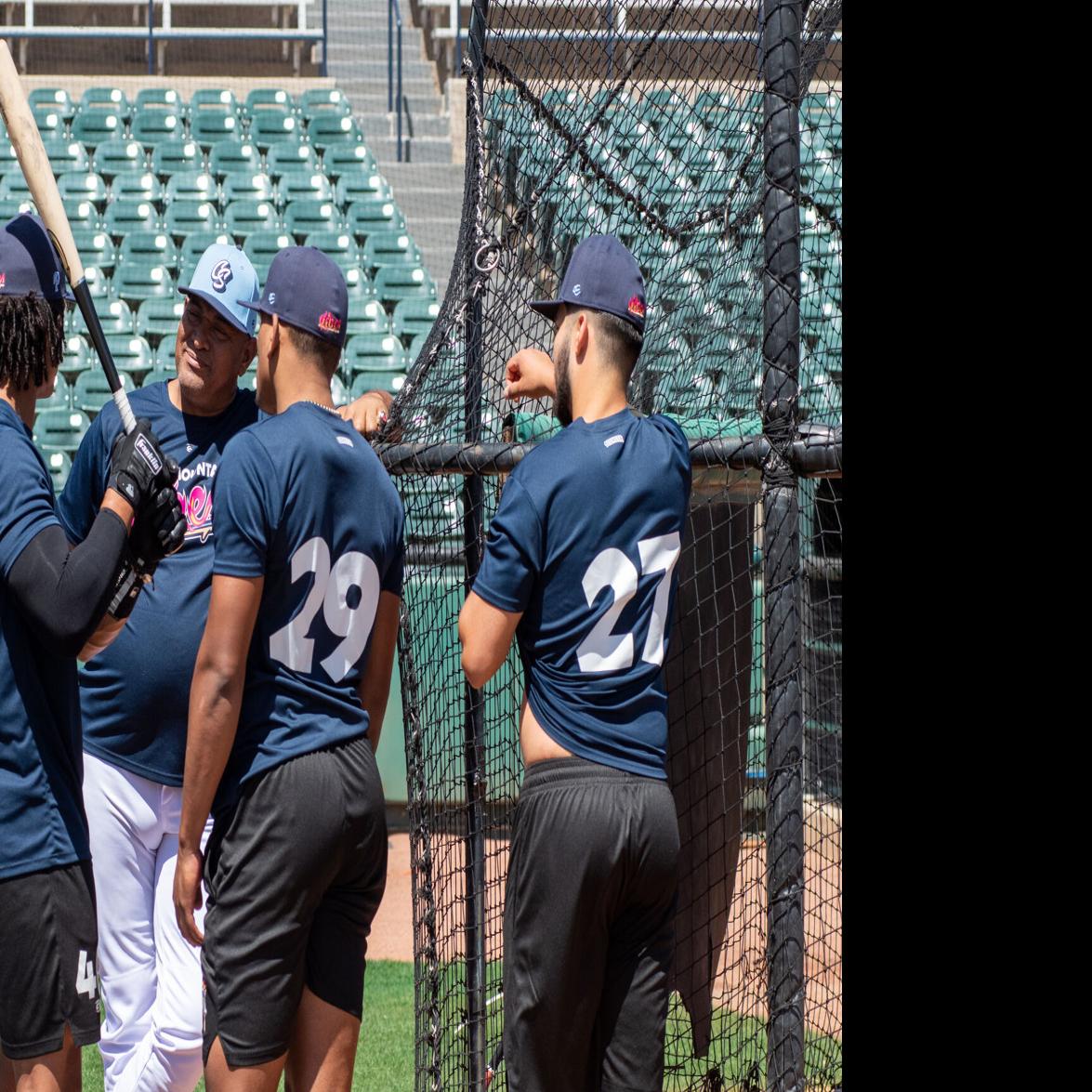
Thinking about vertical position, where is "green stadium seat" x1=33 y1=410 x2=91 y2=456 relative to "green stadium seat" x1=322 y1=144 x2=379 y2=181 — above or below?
below

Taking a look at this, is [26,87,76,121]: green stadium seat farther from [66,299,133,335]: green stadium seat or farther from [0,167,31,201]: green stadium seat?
[66,299,133,335]: green stadium seat

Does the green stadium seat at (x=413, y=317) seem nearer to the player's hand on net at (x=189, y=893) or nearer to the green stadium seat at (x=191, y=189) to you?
the green stadium seat at (x=191, y=189)

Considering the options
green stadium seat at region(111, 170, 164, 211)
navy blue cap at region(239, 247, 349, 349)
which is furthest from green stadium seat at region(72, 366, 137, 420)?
navy blue cap at region(239, 247, 349, 349)

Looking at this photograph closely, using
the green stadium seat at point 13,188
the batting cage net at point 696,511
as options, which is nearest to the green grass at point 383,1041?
the batting cage net at point 696,511

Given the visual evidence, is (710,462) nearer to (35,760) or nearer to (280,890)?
(280,890)

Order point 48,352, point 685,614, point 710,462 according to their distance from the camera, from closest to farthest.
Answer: point 48,352
point 710,462
point 685,614

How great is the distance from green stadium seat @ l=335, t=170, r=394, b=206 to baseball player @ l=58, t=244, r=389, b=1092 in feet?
32.2

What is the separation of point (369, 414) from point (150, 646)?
27.9 inches

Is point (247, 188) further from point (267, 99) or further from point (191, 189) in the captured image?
point (267, 99)

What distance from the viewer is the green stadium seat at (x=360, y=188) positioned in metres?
12.5

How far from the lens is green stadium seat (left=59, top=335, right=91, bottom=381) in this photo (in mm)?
10211
